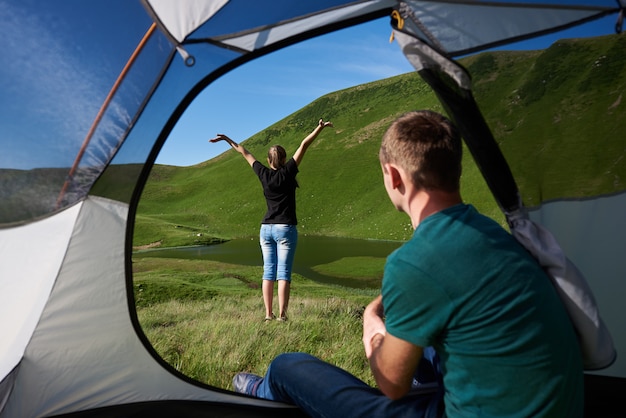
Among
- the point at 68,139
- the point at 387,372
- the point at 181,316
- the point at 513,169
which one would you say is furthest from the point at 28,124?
the point at 181,316

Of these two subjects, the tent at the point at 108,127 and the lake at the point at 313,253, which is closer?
the tent at the point at 108,127

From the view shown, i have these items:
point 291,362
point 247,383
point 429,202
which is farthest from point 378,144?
point 429,202

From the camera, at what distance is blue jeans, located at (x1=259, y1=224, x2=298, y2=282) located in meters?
5.26

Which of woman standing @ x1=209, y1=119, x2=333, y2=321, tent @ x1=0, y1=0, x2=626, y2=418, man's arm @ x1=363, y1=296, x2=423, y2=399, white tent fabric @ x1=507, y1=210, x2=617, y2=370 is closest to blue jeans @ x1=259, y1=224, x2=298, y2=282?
woman standing @ x1=209, y1=119, x2=333, y2=321

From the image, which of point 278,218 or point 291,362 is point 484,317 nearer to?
point 291,362

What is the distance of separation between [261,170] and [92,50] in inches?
110

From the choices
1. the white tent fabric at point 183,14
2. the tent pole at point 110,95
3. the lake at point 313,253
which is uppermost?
the white tent fabric at point 183,14

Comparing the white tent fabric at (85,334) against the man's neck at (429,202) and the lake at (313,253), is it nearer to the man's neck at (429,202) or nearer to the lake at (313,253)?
the man's neck at (429,202)

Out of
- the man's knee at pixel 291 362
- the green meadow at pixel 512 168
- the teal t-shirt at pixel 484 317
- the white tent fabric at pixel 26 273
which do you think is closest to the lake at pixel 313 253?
the green meadow at pixel 512 168

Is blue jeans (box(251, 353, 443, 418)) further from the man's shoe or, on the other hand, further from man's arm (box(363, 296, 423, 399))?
the man's shoe

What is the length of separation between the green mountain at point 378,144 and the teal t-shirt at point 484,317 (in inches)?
56.1

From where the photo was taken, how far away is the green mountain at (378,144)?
2.91 m

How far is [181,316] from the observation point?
6.50 meters

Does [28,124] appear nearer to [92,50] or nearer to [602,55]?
[92,50]
